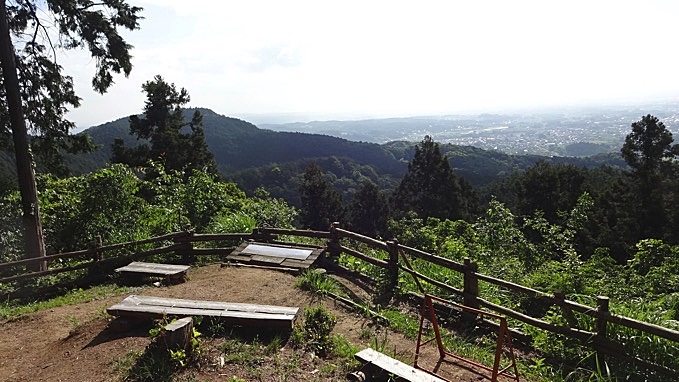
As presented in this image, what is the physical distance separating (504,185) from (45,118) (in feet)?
181

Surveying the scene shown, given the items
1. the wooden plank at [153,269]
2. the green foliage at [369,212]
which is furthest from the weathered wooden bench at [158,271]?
the green foliage at [369,212]

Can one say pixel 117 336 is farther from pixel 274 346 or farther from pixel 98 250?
pixel 98 250

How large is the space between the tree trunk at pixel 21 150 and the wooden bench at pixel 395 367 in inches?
323

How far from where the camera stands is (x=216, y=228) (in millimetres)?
11648

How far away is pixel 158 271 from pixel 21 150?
14.7ft

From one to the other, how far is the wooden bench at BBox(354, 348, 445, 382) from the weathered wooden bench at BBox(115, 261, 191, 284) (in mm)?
4862

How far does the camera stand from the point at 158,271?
8.34 metres

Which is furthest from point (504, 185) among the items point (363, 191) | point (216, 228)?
point (216, 228)

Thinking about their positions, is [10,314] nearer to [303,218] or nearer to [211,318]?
[211,318]

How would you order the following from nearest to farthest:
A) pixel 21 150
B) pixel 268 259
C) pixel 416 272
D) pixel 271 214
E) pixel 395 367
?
pixel 395 367
pixel 416 272
pixel 268 259
pixel 21 150
pixel 271 214

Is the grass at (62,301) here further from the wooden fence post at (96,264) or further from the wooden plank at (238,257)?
the wooden plank at (238,257)

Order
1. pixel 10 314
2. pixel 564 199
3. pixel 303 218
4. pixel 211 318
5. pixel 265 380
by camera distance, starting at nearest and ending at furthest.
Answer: pixel 265 380 → pixel 211 318 → pixel 10 314 → pixel 564 199 → pixel 303 218

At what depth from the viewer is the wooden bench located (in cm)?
440

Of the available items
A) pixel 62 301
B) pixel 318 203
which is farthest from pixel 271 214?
pixel 318 203
